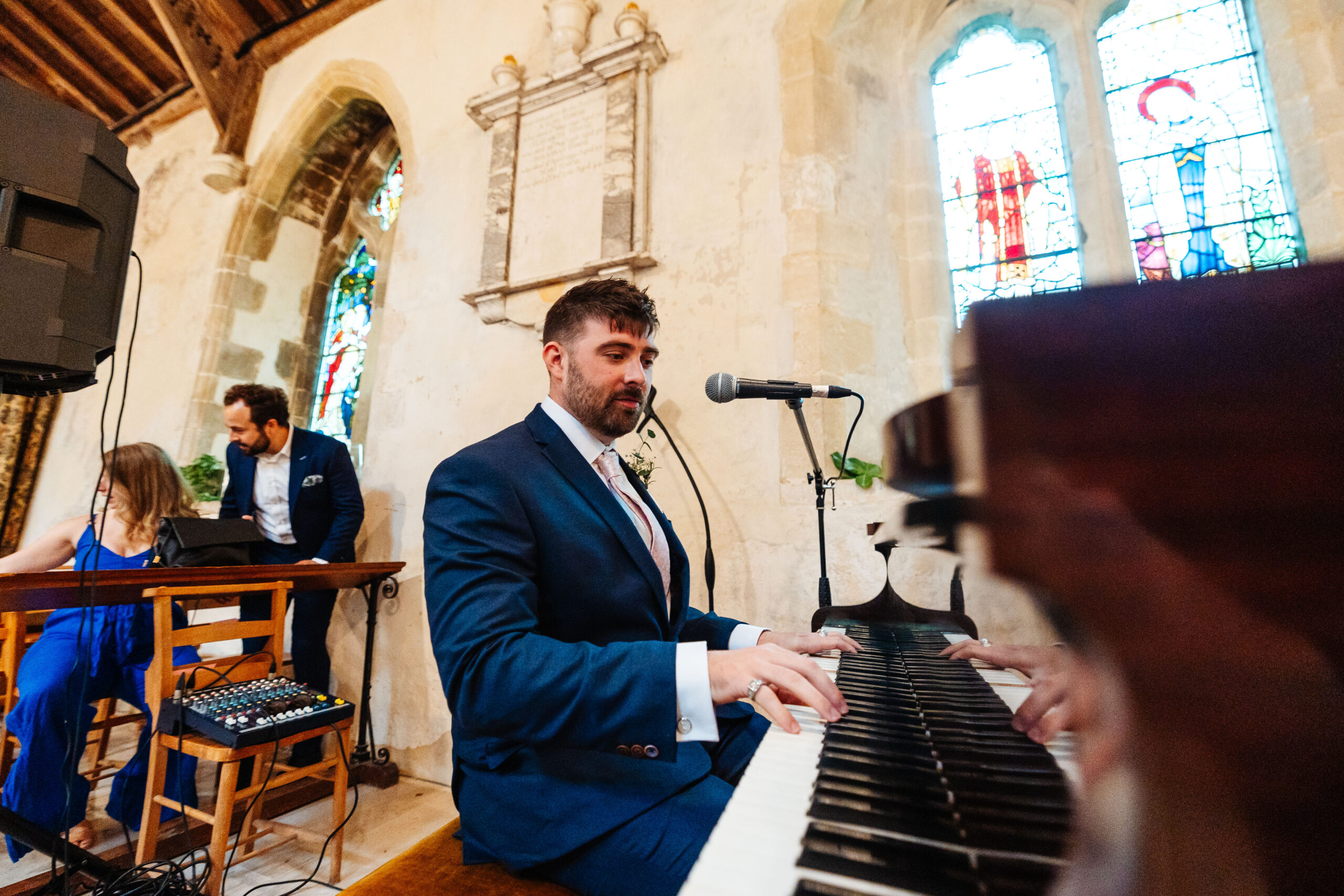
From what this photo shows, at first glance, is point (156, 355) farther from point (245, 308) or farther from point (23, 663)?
point (23, 663)

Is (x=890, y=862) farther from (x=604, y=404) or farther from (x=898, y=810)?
(x=604, y=404)

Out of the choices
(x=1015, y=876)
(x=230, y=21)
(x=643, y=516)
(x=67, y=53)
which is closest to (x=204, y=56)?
(x=230, y=21)

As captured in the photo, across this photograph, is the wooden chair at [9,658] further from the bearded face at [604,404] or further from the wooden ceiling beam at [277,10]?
the wooden ceiling beam at [277,10]

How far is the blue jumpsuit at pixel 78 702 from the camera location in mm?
2057

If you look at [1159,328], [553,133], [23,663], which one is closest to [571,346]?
[1159,328]

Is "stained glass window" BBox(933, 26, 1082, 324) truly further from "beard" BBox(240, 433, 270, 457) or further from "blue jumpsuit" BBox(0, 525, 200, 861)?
"blue jumpsuit" BBox(0, 525, 200, 861)

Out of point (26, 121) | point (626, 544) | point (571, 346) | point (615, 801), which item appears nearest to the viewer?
point (615, 801)

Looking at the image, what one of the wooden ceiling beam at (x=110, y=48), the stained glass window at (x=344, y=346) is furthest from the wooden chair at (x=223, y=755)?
the wooden ceiling beam at (x=110, y=48)

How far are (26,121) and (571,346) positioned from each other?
122cm

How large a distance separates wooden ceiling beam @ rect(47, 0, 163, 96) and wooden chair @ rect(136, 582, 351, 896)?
22.9 feet

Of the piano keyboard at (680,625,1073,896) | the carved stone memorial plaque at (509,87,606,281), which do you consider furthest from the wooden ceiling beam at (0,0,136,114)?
the piano keyboard at (680,625,1073,896)

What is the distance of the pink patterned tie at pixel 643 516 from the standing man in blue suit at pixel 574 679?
0.29 ft

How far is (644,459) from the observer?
3.02 m

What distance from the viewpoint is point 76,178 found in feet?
4.40
